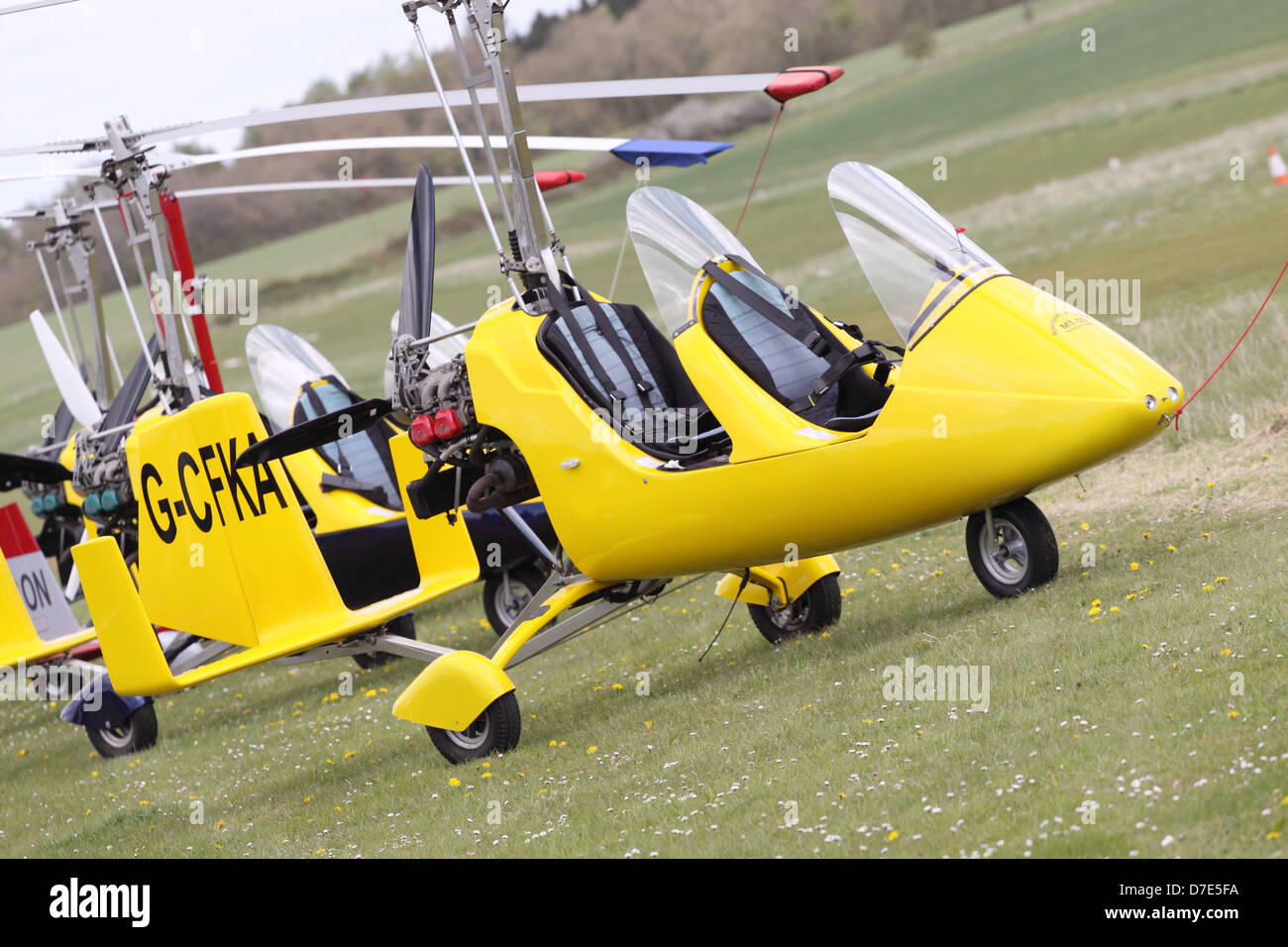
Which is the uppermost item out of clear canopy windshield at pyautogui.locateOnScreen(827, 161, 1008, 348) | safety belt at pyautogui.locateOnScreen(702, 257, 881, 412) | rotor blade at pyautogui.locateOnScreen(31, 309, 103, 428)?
clear canopy windshield at pyautogui.locateOnScreen(827, 161, 1008, 348)

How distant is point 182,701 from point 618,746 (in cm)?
564

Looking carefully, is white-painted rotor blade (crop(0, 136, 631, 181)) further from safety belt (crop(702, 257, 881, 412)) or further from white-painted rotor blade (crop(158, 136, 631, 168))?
safety belt (crop(702, 257, 881, 412))

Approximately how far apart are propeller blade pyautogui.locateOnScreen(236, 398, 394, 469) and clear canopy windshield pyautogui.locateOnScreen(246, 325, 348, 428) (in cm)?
356

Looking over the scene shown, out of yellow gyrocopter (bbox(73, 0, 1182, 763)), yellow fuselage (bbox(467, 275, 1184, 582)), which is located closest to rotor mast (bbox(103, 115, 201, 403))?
yellow gyrocopter (bbox(73, 0, 1182, 763))

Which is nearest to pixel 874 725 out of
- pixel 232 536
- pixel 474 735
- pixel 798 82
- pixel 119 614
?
pixel 474 735

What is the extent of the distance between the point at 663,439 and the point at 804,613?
1424 mm

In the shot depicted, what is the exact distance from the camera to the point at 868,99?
216ft

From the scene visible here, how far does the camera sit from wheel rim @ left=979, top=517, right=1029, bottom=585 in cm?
654

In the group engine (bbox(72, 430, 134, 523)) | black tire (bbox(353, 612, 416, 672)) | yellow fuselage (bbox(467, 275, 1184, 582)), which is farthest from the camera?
black tire (bbox(353, 612, 416, 672))

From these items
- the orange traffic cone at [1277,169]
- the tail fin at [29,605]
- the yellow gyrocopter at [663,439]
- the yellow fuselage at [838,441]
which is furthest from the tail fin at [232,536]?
the orange traffic cone at [1277,169]

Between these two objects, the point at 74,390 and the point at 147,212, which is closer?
the point at 147,212

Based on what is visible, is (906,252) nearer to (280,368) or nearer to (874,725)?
(874,725)

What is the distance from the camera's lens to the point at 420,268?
732cm
